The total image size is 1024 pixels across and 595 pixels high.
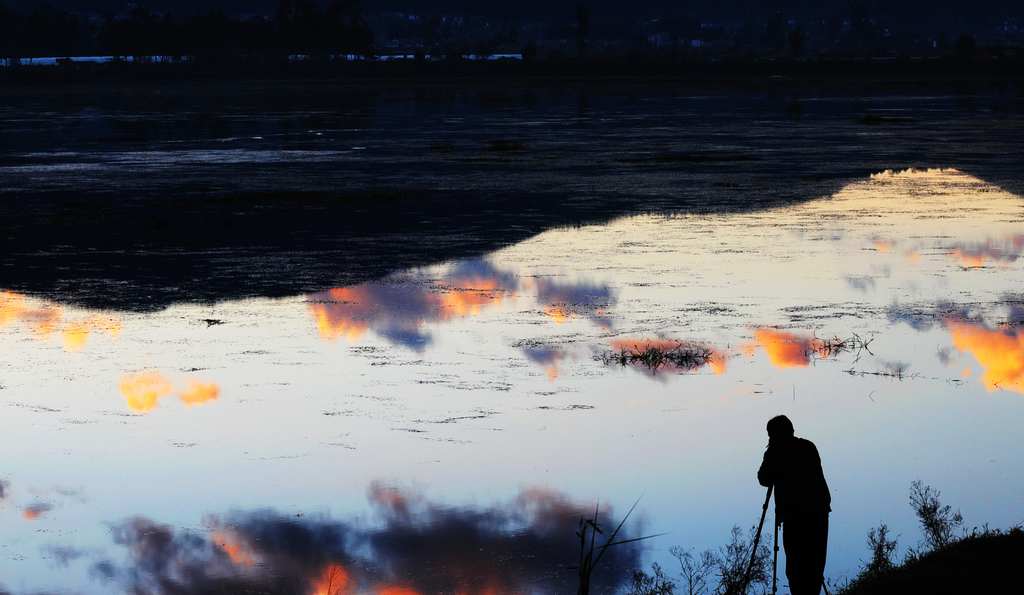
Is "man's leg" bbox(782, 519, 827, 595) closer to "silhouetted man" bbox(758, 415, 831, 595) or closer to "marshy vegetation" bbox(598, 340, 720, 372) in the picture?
"silhouetted man" bbox(758, 415, 831, 595)

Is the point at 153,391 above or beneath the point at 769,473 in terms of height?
beneath

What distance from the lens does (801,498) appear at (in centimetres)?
1040

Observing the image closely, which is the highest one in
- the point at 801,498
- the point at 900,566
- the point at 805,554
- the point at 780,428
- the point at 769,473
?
the point at 780,428

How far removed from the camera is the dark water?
12.5 m

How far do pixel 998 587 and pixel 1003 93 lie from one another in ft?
282

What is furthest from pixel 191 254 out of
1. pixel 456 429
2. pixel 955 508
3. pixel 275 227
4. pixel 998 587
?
pixel 998 587

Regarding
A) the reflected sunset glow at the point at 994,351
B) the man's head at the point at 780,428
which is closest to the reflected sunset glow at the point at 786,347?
Answer: the reflected sunset glow at the point at 994,351

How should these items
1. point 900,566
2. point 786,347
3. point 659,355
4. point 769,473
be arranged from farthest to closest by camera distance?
point 786,347
point 659,355
point 900,566
point 769,473

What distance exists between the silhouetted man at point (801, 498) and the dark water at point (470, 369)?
1331mm

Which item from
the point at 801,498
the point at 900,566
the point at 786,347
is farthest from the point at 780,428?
the point at 786,347

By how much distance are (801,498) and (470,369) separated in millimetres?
7505

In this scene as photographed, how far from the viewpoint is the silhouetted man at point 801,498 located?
1038cm

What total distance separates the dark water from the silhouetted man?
1.33m

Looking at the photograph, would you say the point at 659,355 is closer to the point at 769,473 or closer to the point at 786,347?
the point at 786,347
